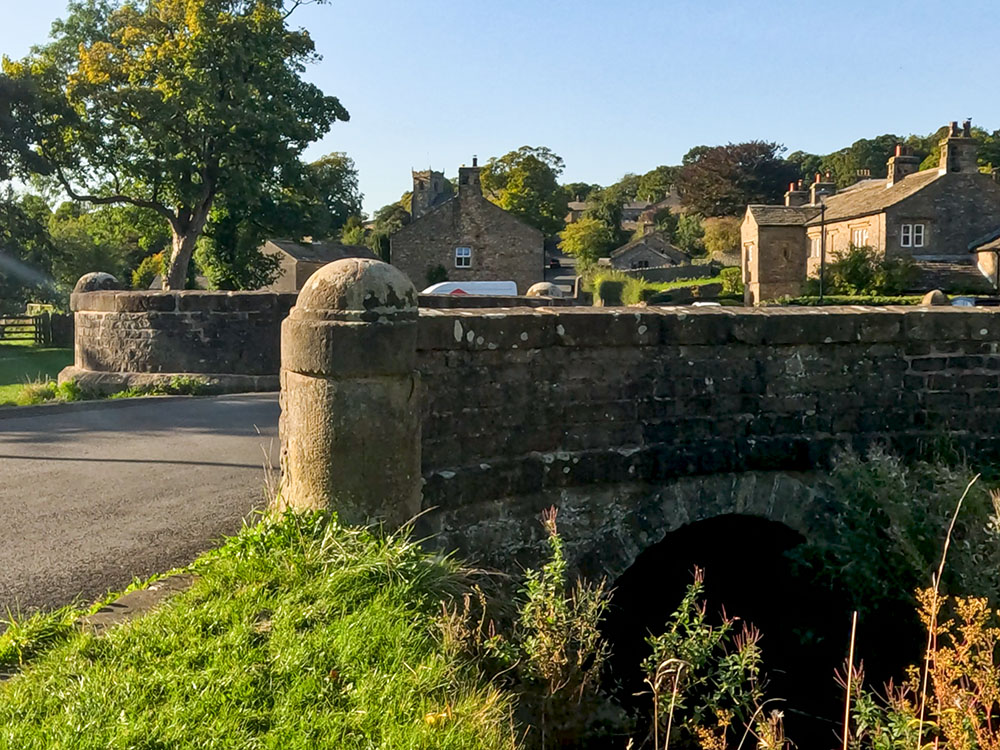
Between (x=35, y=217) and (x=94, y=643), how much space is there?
32318 mm

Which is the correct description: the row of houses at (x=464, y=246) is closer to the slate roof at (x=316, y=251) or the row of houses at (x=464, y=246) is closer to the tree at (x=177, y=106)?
the slate roof at (x=316, y=251)

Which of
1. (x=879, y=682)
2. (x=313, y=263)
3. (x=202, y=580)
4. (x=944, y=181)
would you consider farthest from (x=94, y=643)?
(x=944, y=181)

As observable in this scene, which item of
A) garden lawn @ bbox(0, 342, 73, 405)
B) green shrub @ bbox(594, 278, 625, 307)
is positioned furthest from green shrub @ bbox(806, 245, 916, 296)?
garden lawn @ bbox(0, 342, 73, 405)

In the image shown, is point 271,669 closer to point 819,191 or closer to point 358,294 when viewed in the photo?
point 358,294

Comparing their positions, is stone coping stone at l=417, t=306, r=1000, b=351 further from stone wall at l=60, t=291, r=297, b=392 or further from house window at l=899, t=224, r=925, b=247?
house window at l=899, t=224, r=925, b=247

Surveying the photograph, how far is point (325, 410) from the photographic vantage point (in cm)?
498

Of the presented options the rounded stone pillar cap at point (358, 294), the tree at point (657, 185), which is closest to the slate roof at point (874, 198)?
the rounded stone pillar cap at point (358, 294)

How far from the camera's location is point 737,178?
7025cm

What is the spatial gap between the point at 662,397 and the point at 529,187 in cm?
7049

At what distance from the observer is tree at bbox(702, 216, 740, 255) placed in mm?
62344

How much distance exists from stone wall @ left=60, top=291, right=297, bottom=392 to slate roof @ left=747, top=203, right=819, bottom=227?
40230 mm

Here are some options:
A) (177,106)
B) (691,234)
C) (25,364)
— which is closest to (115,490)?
(25,364)

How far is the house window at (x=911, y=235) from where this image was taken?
1732 inches

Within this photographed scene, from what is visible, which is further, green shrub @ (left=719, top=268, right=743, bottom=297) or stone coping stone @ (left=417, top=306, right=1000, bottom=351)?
green shrub @ (left=719, top=268, right=743, bottom=297)
